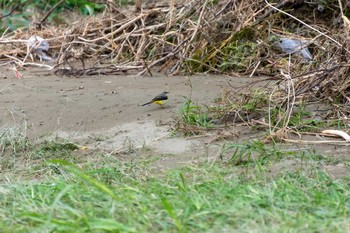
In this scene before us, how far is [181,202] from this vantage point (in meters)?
3.42

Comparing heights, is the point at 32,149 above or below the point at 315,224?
below

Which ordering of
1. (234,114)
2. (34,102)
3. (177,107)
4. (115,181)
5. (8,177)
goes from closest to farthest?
(115,181) → (8,177) → (234,114) → (177,107) → (34,102)

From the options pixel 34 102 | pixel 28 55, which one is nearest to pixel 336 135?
pixel 34 102

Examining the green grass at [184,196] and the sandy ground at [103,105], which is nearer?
the green grass at [184,196]

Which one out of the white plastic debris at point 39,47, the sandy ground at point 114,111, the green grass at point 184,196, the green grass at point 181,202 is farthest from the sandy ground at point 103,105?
the white plastic debris at point 39,47

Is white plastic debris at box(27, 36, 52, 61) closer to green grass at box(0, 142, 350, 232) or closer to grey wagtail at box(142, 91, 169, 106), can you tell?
grey wagtail at box(142, 91, 169, 106)

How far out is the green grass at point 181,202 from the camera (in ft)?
10.3

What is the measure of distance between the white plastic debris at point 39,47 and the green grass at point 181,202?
171 inches

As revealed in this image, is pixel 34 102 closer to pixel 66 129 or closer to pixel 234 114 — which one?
pixel 66 129

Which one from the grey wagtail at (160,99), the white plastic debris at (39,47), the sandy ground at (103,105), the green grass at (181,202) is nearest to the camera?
the green grass at (181,202)

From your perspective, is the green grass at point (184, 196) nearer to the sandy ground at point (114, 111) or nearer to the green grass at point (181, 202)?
the green grass at point (181, 202)

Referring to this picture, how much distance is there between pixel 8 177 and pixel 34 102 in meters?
1.84

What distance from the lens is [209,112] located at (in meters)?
5.39

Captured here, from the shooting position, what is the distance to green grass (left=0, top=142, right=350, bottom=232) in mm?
3150
